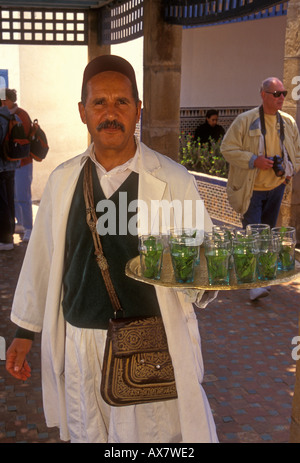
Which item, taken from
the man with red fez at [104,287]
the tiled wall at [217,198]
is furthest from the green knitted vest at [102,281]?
the tiled wall at [217,198]

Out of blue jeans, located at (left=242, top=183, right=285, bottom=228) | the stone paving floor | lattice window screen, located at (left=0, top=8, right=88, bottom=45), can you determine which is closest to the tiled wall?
blue jeans, located at (left=242, top=183, right=285, bottom=228)

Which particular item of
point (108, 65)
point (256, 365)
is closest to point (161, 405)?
point (108, 65)

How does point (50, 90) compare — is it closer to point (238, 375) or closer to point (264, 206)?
point (264, 206)

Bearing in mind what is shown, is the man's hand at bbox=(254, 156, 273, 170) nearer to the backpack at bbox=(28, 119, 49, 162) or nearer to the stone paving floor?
the stone paving floor

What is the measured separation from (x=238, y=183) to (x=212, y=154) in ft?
15.3

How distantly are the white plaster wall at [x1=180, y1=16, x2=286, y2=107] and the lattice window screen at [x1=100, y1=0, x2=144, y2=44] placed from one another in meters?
4.53

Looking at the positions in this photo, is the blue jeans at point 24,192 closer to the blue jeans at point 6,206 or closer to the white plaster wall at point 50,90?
the blue jeans at point 6,206

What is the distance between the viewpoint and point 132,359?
270cm

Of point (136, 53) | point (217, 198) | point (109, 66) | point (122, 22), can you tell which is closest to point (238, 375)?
point (109, 66)

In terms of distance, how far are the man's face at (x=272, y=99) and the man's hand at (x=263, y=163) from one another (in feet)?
1.70

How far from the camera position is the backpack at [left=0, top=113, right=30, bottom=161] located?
330 inches

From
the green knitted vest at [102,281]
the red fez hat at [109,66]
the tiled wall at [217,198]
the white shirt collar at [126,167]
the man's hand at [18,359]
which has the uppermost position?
the red fez hat at [109,66]

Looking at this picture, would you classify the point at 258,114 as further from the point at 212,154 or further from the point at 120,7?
the point at 212,154

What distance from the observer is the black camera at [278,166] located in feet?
21.5
